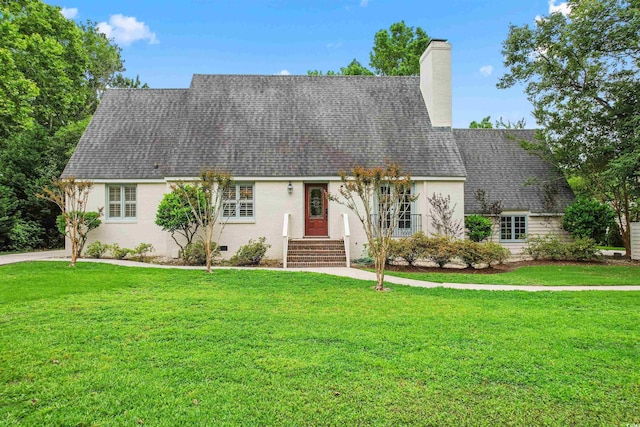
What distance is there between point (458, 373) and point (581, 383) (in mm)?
1278

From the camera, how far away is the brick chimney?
58.3 ft

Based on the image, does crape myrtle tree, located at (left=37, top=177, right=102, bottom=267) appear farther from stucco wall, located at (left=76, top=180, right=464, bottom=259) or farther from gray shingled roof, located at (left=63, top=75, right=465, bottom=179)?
gray shingled roof, located at (left=63, top=75, right=465, bottom=179)

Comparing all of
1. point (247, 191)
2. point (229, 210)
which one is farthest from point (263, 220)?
point (229, 210)

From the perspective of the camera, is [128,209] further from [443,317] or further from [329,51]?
[329,51]

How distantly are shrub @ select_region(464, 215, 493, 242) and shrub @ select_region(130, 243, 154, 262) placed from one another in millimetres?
12479

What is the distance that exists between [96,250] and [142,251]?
5.75 ft

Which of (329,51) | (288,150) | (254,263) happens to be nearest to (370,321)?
(254,263)

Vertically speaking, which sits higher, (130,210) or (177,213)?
(130,210)

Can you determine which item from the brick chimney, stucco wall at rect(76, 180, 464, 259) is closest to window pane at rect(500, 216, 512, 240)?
stucco wall at rect(76, 180, 464, 259)

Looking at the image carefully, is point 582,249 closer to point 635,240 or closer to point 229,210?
point 635,240

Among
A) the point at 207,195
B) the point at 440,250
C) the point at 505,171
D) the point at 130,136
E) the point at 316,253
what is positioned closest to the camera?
the point at 207,195

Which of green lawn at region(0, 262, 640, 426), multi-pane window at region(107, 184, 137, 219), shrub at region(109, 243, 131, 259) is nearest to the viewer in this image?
green lawn at region(0, 262, 640, 426)

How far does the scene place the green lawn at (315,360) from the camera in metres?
3.83

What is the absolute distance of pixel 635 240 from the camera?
54.5ft
